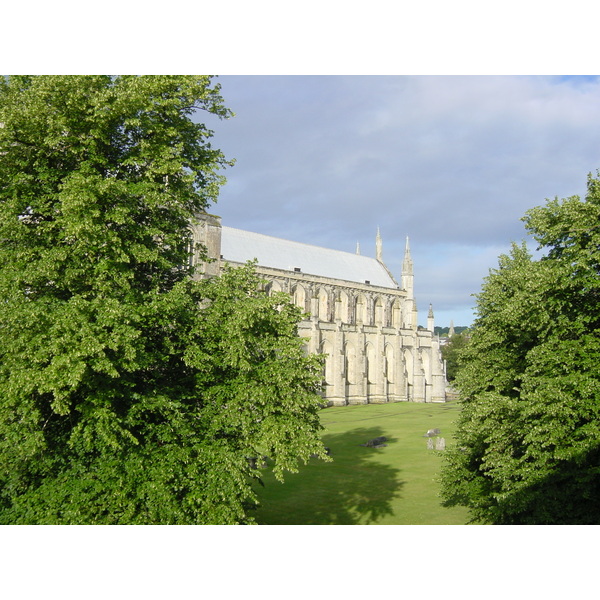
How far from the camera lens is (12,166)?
13922 millimetres

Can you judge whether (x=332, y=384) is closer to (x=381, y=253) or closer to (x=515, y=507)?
(x=381, y=253)

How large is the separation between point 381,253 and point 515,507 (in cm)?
7868

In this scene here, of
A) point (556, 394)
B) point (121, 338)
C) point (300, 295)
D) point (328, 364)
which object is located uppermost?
point (300, 295)

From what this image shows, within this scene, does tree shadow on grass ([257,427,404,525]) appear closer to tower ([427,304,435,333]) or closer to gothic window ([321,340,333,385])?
gothic window ([321,340,333,385])

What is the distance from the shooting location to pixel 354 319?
75938 millimetres

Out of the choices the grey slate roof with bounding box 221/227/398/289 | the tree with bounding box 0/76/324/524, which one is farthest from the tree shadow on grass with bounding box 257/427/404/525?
the grey slate roof with bounding box 221/227/398/289

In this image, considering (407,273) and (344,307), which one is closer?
(344,307)

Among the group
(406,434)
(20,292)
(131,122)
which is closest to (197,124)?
(131,122)

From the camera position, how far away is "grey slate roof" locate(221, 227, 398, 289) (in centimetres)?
6731

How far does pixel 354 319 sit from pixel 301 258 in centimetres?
1158

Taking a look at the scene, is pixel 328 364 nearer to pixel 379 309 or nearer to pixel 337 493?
pixel 379 309

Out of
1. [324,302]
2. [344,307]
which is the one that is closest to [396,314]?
[344,307]

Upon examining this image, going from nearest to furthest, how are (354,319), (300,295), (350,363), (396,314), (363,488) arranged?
(363,488)
(350,363)
(300,295)
(354,319)
(396,314)

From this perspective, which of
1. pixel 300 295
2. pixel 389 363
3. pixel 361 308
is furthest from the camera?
pixel 361 308
